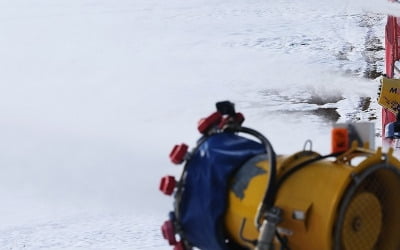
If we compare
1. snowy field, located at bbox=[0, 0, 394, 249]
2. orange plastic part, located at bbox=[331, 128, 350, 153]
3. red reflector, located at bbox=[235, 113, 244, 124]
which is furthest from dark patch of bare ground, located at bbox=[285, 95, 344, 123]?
orange plastic part, located at bbox=[331, 128, 350, 153]

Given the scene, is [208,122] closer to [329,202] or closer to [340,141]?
[340,141]

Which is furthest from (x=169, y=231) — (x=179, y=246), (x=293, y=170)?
(x=293, y=170)

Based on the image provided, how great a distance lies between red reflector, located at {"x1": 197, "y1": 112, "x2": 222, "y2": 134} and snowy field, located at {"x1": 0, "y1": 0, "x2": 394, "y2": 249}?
391 centimetres

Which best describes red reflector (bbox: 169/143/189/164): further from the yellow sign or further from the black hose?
the yellow sign

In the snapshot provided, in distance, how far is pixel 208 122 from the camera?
237 centimetres

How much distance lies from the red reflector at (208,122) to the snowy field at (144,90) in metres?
3.91

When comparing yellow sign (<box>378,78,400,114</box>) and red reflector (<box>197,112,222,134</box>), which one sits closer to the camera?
red reflector (<box>197,112,222,134</box>)

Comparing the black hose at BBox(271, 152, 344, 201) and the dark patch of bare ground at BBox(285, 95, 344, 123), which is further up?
the black hose at BBox(271, 152, 344, 201)

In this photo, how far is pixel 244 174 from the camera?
2088 millimetres

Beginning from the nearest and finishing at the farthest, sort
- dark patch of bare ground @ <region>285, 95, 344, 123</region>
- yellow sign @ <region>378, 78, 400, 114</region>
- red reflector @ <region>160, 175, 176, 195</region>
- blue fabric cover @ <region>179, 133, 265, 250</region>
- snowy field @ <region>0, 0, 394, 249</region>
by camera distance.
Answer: blue fabric cover @ <region>179, 133, 265, 250</region>
red reflector @ <region>160, 175, 176, 195</region>
yellow sign @ <region>378, 78, 400, 114</region>
snowy field @ <region>0, 0, 394, 249</region>
dark patch of bare ground @ <region>285, 95, 344, 123</region>

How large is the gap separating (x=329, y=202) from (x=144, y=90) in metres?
12.7

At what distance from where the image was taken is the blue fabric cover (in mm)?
2100

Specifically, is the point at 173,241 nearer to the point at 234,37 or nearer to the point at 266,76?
the point at 266,76

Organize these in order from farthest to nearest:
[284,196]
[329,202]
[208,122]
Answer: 1. [208,122]
2. [284,196]
3. [329,202]
